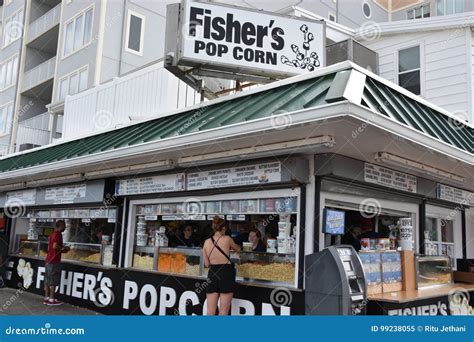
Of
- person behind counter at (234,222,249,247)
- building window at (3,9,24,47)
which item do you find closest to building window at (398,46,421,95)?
person behind counter at (234,222,249,247)

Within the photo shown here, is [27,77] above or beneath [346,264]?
above

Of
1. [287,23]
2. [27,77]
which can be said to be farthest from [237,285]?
[27,77]

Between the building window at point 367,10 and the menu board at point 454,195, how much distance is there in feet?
54.6

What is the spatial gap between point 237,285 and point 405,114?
10.2ft

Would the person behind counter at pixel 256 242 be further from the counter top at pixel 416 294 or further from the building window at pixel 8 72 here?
the building window at pixel 8 72

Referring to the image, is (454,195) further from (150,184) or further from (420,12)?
(420,12)

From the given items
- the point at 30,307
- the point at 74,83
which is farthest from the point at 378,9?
the point at 30,307

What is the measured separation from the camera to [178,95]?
11.3 meters

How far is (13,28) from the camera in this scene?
2664 centimetres

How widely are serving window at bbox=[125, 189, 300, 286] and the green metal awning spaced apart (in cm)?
113

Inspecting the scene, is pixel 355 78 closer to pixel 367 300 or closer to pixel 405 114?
pixel 405 114

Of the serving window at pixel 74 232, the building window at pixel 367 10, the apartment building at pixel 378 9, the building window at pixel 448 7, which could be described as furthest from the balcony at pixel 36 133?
the building window at pixel 448 7

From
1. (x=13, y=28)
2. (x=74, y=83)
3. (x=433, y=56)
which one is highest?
(x=13, y=28)

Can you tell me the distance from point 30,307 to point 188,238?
3573 millimetres
